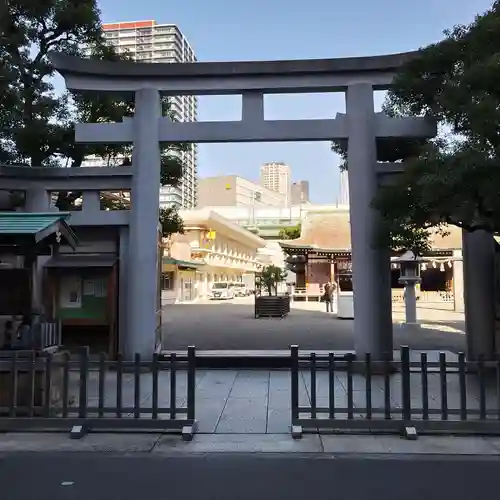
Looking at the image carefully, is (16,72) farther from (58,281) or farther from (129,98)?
(58,281)

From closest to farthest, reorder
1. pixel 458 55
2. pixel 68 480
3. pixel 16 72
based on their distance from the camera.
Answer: pixel 68 480
pixel 458 55
pixel 16 72

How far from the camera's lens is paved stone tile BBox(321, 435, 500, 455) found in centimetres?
608

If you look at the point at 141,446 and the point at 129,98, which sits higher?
the point at 129,98

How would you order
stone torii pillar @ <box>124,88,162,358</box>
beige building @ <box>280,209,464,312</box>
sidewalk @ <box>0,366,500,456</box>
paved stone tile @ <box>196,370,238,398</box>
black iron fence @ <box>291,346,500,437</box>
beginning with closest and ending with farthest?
1. sidewalk @ <box>0,366,500,456</box>
2. black iron fence @ <box>291,346,500,437</box>
3. paved stone tile @ <box>196,370,238,398</box>
4. stone torii pillar @ <box>124,88,162,358</box>
5. beige building @ <box>280,209,464,312</box>

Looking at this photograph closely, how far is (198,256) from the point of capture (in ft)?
150

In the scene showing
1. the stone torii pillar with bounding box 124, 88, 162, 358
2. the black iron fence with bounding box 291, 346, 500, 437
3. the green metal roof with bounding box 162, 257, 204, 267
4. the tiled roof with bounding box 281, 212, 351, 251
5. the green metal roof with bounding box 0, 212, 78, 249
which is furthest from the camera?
the tiled roof with bounding box 281, 212, 351, 251

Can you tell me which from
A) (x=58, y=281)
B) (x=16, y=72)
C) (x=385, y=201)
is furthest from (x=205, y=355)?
(x=16, y=72)

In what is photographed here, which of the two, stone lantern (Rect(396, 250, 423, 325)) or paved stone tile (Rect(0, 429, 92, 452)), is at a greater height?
stone lantern (Rect(396, 250, 423, 325))

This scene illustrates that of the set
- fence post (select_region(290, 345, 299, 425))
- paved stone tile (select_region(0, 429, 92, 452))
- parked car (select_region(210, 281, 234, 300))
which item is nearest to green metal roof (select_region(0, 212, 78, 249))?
paved stone tile (select_region(0, 429, 92, 452))

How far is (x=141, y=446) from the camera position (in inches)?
249

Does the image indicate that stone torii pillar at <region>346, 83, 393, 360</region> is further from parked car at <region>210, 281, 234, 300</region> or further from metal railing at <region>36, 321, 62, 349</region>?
parked car at <region>210, 281, 234, 300</region>

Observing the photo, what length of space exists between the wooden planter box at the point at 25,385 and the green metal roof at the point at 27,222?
1.98 m

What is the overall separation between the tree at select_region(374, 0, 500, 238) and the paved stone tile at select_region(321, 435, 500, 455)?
10.8ft

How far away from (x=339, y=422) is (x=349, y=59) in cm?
739
